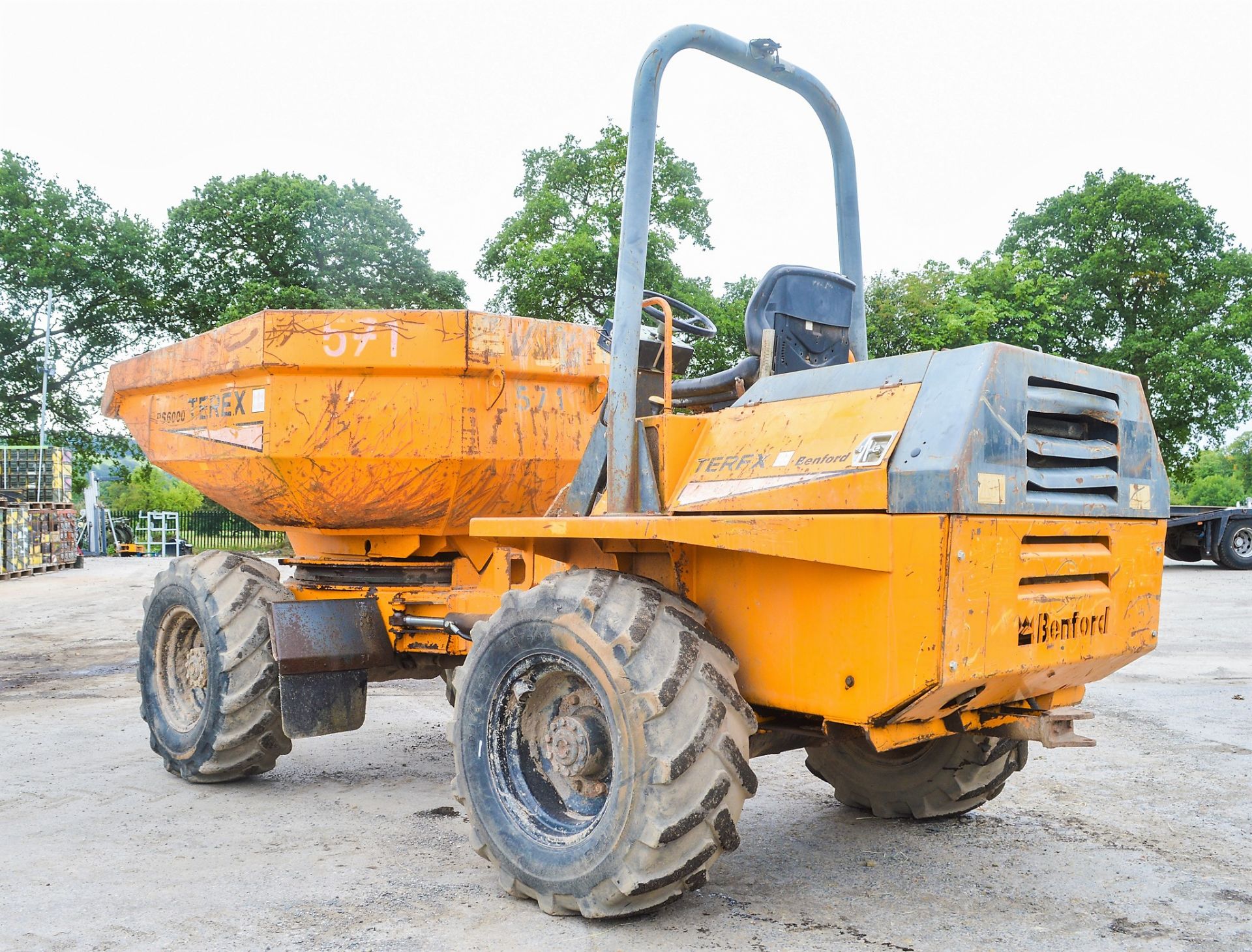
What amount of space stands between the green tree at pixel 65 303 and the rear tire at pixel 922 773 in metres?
34.3

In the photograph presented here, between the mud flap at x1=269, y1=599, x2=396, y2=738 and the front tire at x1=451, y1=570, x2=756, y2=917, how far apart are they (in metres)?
1.50

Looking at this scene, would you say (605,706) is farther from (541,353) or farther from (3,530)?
(3,530)

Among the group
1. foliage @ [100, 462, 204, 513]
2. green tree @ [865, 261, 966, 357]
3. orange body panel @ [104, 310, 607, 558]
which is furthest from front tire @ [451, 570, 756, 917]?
foliage @ [100, 462, 204, 513]

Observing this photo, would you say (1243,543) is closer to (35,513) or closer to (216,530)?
(35,513)

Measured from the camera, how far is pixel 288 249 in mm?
34906

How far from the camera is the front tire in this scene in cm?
341

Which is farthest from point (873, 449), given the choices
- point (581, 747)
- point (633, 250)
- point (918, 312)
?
point (918, 312)

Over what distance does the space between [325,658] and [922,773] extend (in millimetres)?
2888

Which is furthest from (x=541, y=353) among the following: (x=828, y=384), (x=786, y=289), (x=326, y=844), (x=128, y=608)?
(x=128, y=608)

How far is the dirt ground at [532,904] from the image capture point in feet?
11.7

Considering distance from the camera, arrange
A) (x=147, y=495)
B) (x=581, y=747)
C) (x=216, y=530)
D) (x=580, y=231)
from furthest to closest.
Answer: (x=147, y=495), (x=216, y=530), (x=580, y=231), (x=581, y=747)

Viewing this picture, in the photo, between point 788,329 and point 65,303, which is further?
point 65,303

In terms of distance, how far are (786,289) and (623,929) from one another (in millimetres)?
2383

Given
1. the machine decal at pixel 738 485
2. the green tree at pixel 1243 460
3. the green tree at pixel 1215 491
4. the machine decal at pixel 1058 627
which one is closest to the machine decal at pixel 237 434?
the machine decal at pixel 738 485
